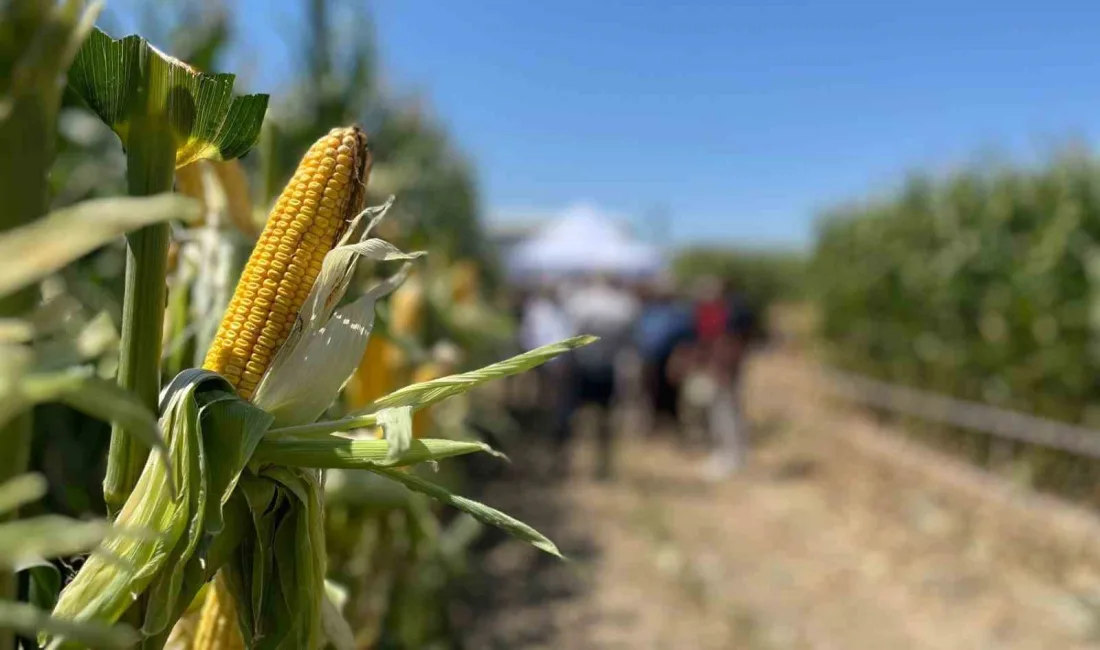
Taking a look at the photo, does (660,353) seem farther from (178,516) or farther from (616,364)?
(178,516)

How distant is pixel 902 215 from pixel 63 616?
7.91 meters

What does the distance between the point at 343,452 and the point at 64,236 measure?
0.28m

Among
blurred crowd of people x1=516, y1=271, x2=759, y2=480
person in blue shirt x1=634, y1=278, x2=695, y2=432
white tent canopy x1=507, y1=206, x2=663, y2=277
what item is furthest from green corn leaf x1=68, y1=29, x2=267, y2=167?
white tent canopy x1=507, y1=206, x2=663, y2=277

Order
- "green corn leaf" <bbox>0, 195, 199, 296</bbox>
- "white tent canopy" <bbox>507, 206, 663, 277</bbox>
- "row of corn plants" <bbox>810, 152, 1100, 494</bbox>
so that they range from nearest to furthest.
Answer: "green corn leaf" <bbox>0, 195, 199, 296</bbox>, "row of corn plants" <bbox>810, 152, 1100, 494</bbox>, "white tent canopy" <bbox>507, 206, 663, 277</bbox>

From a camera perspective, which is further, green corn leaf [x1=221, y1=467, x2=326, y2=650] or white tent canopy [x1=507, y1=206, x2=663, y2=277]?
white tent canopy [x1=507, y1=206, x2=663, y2=277]

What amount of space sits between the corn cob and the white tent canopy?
335 inches

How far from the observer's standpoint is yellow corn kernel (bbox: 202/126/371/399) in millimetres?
659

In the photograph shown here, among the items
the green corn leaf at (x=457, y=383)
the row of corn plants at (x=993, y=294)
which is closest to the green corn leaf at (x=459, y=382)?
the green corn leaf at (x=457, y=383)

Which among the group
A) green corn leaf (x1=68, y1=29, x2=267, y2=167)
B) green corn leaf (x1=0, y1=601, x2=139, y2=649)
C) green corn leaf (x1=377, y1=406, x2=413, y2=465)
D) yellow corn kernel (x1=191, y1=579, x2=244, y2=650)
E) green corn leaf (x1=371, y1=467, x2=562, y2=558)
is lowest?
yellow corn kernel (x1=191, y1=579, x2=244, y2=650)

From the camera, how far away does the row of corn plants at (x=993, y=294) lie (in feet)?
15.6

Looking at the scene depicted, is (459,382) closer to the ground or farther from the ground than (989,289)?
farther from the ground

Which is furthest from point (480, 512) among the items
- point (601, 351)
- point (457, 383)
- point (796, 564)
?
point (601, 351)

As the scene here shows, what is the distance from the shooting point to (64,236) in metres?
0.35

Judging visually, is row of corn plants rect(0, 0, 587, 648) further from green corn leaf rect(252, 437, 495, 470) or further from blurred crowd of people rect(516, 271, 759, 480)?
blurred crowd of people rect(516, 271, 759, 480)
